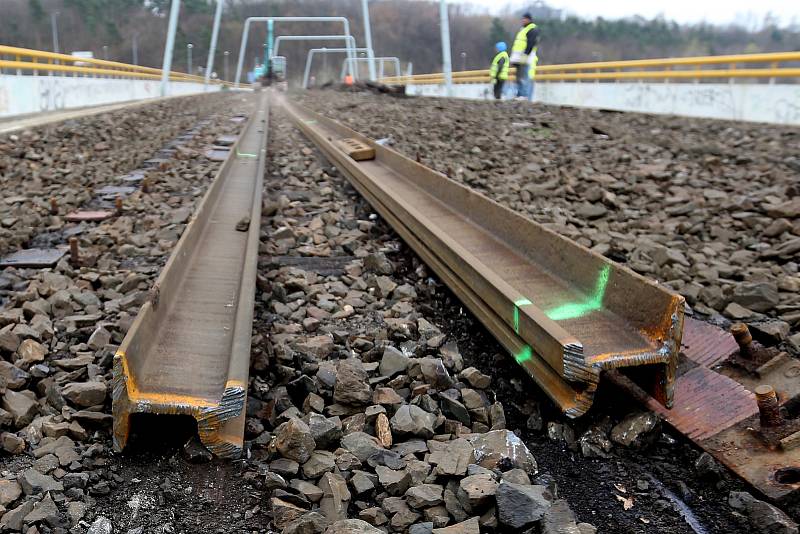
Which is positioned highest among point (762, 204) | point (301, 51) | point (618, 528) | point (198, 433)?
point (301, 51)

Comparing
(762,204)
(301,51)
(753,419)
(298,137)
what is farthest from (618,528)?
(301,51)

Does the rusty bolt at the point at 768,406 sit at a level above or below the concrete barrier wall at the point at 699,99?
below

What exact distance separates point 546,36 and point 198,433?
12792 cm

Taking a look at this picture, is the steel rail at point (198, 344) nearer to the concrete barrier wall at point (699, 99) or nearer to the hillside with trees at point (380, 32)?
the concrete barrier wall at point (699, 99)

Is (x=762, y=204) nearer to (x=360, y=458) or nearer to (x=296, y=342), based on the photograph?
(x=296, y=342)

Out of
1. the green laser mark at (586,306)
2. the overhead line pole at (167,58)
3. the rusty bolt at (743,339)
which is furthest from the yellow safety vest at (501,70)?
the rusty bolt at (743,339)

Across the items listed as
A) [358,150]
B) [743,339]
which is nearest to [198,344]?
[743,339]

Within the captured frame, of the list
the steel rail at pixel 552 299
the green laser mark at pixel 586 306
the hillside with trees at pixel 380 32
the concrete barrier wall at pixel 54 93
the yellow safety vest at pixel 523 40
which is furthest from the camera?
the hillside with trees at pixel 380 32

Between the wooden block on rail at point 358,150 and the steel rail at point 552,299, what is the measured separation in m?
3.40

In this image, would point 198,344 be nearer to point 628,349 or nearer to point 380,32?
point 628,349

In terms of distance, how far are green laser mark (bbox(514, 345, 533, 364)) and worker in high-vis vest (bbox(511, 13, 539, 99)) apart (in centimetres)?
1559

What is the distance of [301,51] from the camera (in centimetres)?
13375

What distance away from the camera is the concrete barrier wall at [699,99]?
35.5 feet

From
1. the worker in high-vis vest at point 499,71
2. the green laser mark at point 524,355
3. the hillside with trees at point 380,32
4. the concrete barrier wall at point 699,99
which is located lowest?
the green laser mark at point 524,355
